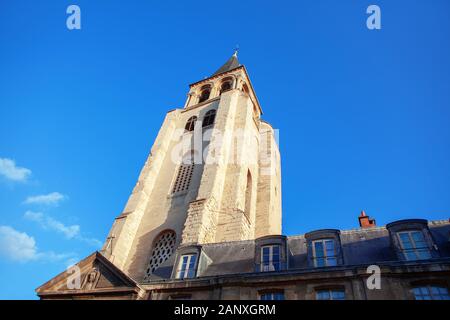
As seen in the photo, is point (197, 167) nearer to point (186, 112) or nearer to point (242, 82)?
point (186, 112)

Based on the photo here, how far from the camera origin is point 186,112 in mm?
23734

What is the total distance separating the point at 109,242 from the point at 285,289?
9861 mm

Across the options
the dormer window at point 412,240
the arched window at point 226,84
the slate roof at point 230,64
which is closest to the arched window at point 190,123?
the arched window at point 226,84

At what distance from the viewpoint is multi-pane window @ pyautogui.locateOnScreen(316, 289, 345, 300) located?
7617 millimetres

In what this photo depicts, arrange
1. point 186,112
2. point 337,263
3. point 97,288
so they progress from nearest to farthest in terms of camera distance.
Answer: point 337,263, point 97,288, point 186,112

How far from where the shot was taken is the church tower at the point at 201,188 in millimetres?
14602

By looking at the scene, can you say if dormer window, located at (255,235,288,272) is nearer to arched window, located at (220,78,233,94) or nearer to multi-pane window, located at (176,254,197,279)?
multi-pane window, located at (176,254,197,279)

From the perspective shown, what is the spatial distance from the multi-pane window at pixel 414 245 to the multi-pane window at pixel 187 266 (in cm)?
569

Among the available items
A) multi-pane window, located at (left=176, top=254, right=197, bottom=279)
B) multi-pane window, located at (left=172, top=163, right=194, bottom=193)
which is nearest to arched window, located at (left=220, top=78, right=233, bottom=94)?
multi-pane window, located at (left=172, top=163, right=194, bottom=193)

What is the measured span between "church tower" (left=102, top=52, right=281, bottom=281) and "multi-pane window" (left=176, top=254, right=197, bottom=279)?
3.86ft

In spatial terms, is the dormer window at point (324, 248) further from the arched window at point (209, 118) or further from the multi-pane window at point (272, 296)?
the arched window at point (209, 118)

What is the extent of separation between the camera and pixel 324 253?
880cm
